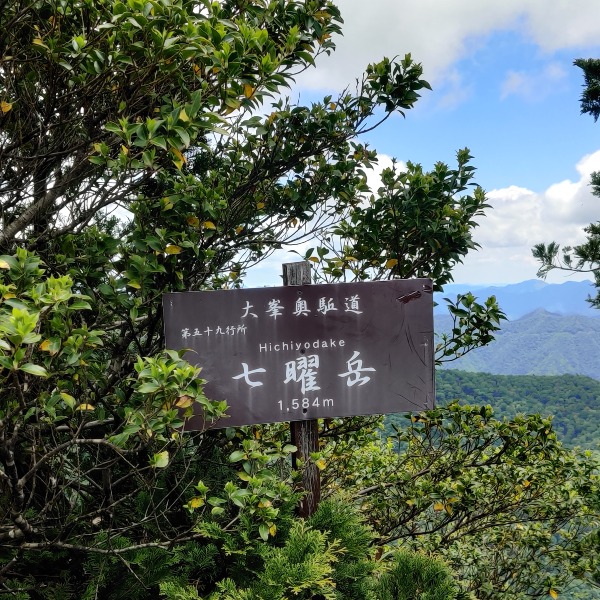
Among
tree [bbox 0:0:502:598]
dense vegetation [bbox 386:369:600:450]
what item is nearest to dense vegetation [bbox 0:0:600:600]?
tree [bbox 0:0:502:598]

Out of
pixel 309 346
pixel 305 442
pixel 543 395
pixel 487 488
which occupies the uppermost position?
pixel 309 346

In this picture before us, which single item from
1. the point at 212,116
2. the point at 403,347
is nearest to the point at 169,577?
the point at 403,347

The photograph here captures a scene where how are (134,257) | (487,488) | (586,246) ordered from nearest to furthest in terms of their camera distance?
(134,257) < (487,488) < (586,246)

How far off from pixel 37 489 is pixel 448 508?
2672 millimetres

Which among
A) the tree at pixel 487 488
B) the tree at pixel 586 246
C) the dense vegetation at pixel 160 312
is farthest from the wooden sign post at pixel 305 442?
the tree at pixel 586 246

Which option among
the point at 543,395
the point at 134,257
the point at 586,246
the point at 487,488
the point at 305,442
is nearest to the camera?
the point at 134,257

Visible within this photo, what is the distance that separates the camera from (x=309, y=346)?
2.89 meters

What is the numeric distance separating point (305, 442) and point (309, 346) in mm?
612

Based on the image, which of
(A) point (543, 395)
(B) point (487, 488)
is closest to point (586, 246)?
(B) point (487, 488)

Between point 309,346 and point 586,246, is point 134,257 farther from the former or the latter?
point 586,246

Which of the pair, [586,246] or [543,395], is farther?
[543,395]

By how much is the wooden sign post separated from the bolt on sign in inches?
6.9

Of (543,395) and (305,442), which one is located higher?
(305,442)

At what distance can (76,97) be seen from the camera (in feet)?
9.52
